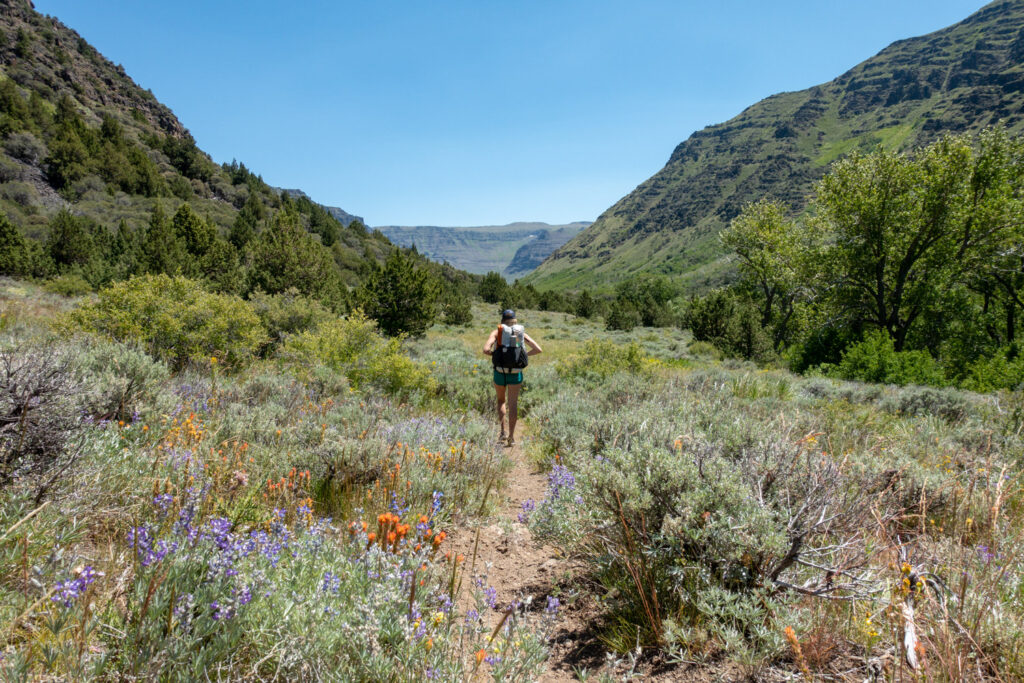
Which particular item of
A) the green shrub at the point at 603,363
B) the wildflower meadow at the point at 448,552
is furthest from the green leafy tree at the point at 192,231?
the wildflower meadow at the point at 448,552

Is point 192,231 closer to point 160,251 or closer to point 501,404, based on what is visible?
point 160,251

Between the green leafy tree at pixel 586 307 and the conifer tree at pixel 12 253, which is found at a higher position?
the conifer tree at pixel 12 253

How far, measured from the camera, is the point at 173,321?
7.18 metres

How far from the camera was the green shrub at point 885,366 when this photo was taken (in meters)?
10.9

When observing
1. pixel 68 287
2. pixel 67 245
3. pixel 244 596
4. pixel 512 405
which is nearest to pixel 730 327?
pixel 512 405

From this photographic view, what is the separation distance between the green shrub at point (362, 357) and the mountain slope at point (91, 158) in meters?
38.7

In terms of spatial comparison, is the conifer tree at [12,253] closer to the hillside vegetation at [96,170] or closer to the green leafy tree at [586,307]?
the hillside vegetation at [96,170]

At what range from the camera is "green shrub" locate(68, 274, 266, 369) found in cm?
712

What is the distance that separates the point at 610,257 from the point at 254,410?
19795cm

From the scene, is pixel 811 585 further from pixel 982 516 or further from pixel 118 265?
pixel 118 265

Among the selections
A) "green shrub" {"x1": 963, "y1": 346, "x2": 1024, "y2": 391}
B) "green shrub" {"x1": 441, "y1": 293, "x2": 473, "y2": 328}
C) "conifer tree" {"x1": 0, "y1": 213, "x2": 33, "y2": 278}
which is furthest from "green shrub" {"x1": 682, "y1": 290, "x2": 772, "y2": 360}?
"conifer tree" {"x1": 0, "y1": 213, "x2": 33, "y2": 278}

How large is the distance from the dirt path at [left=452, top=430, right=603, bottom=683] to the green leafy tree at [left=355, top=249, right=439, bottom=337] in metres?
15.8

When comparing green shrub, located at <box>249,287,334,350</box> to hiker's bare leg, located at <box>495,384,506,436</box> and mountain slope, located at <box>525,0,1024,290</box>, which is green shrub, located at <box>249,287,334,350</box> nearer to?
hiker's bare leg, located at <box>495,384,506,436</box>

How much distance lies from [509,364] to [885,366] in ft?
37.5
